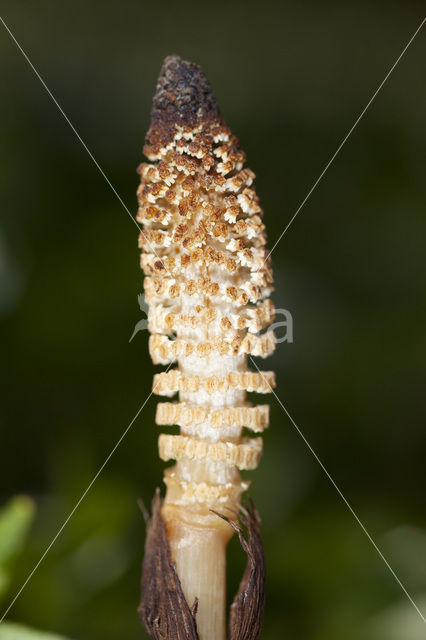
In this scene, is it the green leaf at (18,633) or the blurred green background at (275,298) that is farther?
the blurred green background at (275,298)

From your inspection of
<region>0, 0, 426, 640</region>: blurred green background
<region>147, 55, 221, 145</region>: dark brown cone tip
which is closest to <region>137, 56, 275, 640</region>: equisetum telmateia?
<region>147, 55, 221, 145</region>: dark brown cone tip

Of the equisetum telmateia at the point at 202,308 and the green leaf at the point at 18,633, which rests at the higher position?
the equisetum telmateia at the point at 202,308

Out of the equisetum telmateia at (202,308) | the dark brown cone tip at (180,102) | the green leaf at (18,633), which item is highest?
the dark brown cone tip at (180,102)

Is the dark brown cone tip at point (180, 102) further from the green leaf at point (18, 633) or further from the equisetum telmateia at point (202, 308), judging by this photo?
the green leaf at point (18, 633)

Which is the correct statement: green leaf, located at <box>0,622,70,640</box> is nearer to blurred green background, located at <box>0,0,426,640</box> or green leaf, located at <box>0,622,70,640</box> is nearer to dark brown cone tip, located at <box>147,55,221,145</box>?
blurred green background, located at <box>0,0,426,640</box>

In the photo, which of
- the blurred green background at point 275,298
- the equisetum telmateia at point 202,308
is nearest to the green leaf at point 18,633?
the equisetum telmateia at point 202,308

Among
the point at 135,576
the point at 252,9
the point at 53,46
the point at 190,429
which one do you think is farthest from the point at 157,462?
the point at 252,9

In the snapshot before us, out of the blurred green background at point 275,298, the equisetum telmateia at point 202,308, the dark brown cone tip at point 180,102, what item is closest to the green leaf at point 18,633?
the equisetum telmateia at point 202,308

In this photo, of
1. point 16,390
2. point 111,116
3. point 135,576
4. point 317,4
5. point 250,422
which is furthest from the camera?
point 317,4

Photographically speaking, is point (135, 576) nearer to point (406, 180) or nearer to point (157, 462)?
point (157, 462)
